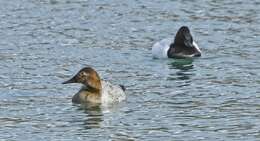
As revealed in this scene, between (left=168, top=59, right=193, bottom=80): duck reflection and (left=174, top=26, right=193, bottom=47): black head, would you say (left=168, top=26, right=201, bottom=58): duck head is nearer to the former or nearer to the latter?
(left=174, top=26, right=193, bottom=47): black head

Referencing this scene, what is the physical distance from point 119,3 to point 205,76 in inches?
383

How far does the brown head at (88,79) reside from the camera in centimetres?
2144

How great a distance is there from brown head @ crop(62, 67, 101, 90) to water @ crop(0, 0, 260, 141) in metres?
0.42

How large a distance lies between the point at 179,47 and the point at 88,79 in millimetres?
6414

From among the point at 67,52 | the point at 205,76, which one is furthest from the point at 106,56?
the point at 205,76

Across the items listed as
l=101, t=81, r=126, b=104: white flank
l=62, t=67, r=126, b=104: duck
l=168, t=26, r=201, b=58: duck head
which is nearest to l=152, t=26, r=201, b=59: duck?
l=168, t=26, r=201, b=58: duck head

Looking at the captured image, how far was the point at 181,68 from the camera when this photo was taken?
2548 cm

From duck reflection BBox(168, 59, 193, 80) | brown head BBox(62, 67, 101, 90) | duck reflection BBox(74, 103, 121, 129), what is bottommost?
duck reflection BBox(74, 103, 121, 129)

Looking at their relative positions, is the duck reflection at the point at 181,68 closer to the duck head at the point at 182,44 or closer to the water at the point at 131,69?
the water at the point at 131,69

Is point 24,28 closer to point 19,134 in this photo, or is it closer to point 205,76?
point 205,76

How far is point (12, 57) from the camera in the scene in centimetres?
2561

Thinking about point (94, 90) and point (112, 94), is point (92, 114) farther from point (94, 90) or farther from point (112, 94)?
point (94, 90)

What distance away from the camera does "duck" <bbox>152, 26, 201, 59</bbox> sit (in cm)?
2664

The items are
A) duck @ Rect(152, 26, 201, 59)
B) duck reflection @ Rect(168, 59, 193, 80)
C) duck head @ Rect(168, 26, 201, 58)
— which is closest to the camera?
duck reflection @ Rect(168, 59, 193, 80)
